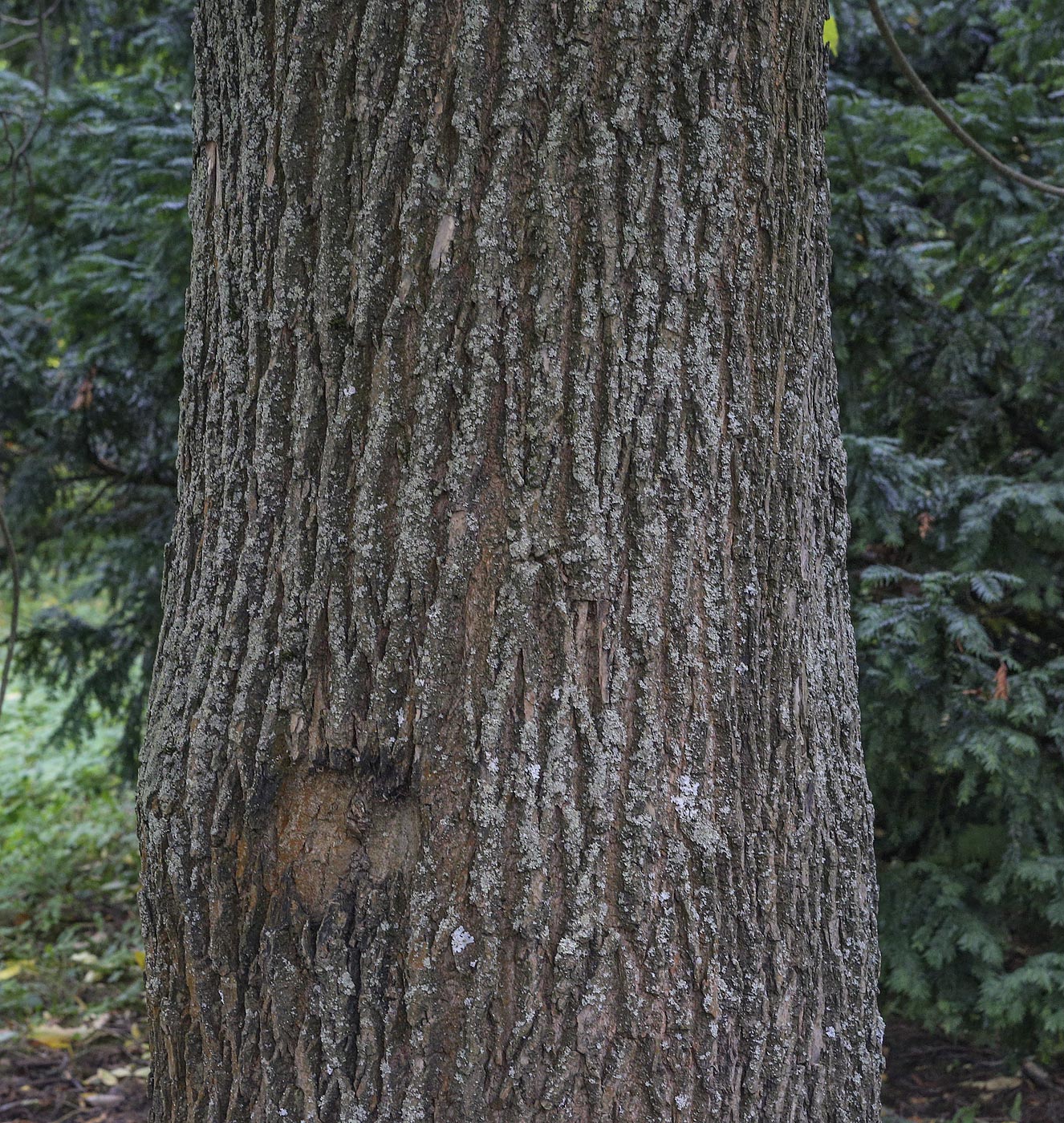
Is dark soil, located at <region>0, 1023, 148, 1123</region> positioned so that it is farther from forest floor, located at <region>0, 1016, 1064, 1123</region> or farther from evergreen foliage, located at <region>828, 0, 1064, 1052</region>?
evergreen foliage, located at <region>828, 0, 1064, 1052</region>

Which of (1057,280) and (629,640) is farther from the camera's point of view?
(1057,280)

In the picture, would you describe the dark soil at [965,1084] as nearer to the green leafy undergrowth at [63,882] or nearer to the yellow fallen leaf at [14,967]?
the green leafy undergrowth at [63,882]

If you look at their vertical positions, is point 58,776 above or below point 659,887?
below

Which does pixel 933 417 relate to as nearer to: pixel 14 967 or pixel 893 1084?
pixel 893 1084

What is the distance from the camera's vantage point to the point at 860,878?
1457mm

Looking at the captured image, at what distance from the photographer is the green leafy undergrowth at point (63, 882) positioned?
4164 millimetres

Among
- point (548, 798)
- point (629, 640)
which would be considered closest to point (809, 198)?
point (629, 640)

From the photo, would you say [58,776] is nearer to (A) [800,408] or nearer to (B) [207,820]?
(B) [207,820]

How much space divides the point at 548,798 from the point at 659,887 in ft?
0.64

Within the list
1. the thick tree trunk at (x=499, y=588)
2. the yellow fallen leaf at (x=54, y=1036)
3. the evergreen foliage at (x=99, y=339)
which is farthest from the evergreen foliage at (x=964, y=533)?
the yellow fallen leaf at (x=54, y=1036)

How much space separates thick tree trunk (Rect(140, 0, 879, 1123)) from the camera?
1.25m

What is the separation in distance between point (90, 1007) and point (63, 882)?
1481mm

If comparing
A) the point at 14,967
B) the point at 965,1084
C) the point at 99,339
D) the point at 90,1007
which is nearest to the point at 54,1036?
the point at 90,1007

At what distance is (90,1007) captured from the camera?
408 cm
